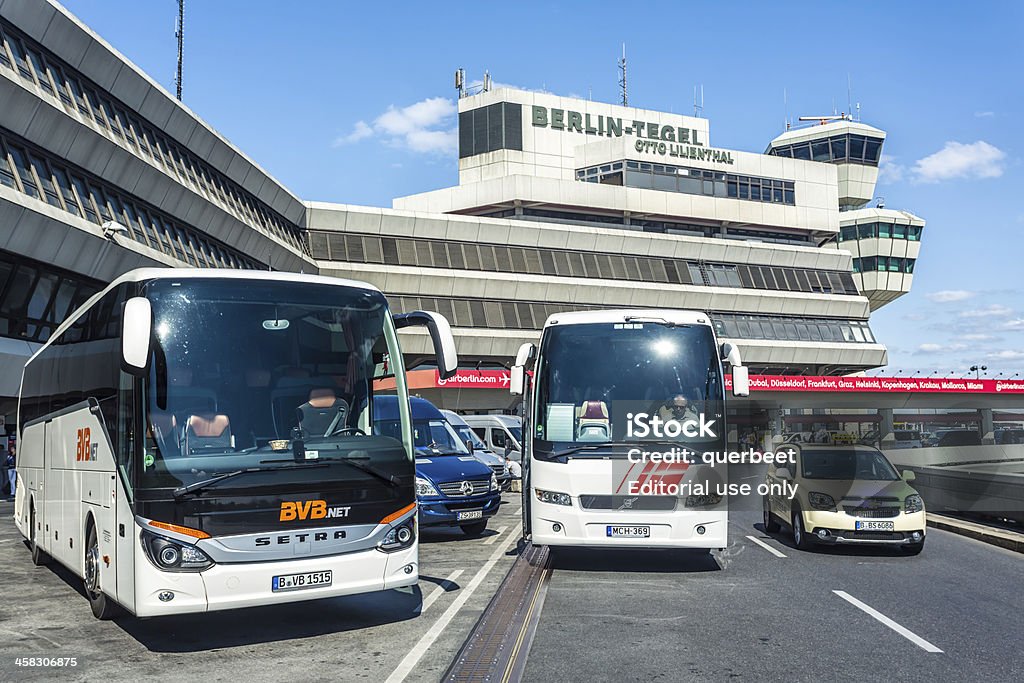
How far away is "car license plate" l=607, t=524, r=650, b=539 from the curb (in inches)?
255

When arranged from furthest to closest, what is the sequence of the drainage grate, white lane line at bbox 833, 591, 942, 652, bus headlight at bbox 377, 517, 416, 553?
bus headlight at bbox 377, 517, 416, 553, white lane line at bbox 833, 591, 942, 652, the drainage grate

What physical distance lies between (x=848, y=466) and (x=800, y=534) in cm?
135

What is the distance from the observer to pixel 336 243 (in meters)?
61.7

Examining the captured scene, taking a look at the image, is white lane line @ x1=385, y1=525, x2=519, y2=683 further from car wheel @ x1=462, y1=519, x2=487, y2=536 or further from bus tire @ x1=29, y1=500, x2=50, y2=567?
bus tire @ x1=29, y1=500, x2=50, y2=567

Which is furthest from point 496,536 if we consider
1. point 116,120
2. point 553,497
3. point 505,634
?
point 116,120

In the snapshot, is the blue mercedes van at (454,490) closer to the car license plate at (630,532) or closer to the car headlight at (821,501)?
the car license plate at (630,532)

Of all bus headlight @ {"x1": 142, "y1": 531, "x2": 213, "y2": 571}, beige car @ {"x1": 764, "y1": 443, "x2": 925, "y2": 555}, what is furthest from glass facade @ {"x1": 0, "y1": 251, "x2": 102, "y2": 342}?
bus headlight @ {"x1": 142, "y1": 531, "x2": 213, "y2": 571}

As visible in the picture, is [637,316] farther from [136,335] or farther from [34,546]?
[34,546]

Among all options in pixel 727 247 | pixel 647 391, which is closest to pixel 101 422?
pixel 647 391

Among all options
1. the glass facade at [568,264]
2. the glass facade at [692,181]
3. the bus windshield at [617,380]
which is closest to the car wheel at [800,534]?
the bus windshield at [617,380]

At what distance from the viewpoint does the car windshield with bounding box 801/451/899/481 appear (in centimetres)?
1557

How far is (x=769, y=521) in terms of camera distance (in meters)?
17.8

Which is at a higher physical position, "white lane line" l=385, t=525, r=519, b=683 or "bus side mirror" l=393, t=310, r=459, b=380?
"bus side mirror" l=393, t=310, r=459, b=380

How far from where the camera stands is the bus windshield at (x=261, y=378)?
8.39m
